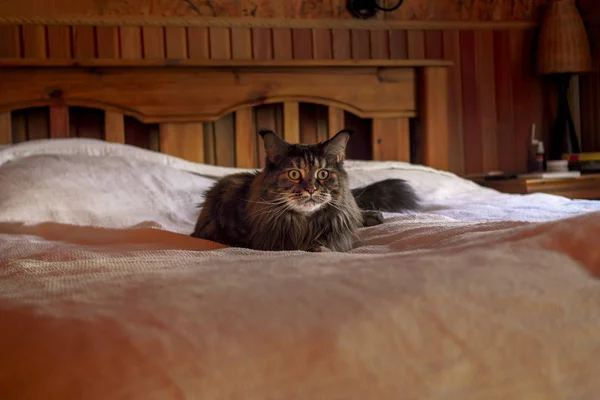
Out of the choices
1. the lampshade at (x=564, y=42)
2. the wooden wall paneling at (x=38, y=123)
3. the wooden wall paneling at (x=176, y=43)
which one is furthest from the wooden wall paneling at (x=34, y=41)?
the lampshade at (x=564, y=42)

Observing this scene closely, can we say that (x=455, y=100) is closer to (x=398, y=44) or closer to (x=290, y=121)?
(x=398, y=44)

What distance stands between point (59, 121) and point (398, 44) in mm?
1641

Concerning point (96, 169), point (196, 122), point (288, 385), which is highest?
point (196, 122)

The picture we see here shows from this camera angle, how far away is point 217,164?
2.65m

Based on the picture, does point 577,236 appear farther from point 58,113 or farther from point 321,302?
point 58,113

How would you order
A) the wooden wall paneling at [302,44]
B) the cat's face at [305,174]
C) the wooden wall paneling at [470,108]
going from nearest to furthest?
the cat's face at [305,174], the wooden wall paneling at [302,44], the wooden wall paneling at [470,108]

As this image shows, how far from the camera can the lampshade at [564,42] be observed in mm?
2910

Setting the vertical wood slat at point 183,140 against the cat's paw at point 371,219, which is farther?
the vertical wood slat at point 183,140

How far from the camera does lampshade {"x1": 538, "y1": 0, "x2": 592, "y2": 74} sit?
9.55 ft

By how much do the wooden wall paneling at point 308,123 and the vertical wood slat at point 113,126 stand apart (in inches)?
32.1

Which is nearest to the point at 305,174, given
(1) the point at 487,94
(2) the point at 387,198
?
(2) the point at 387,198

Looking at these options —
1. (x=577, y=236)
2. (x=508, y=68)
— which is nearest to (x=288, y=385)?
(x=577, y=236)

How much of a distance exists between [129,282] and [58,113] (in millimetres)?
2063

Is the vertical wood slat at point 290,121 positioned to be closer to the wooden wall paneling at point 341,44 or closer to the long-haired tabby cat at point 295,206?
the wooden wall paneling at point 341,44
